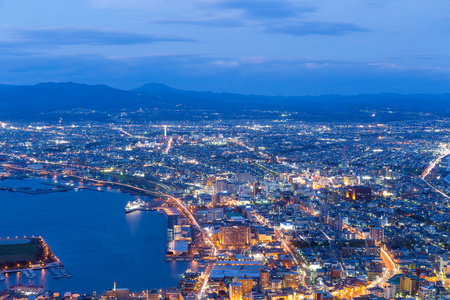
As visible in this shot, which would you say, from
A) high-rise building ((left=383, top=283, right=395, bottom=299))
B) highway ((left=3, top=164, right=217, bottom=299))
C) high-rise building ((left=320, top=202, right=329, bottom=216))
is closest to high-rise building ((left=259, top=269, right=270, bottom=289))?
highway ((left=3, top=164, right=217, bottom=299))

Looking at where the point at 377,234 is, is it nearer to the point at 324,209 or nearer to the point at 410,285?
the point at 324,209

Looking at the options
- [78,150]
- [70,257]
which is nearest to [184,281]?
[70,257]

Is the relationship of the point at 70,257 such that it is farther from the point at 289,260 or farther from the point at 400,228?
the point at 400,228

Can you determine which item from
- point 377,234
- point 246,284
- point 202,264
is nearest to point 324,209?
point 377,234

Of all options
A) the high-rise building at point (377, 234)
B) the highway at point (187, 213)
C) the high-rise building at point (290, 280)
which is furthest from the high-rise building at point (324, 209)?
the high-rise building at point (290, 280)

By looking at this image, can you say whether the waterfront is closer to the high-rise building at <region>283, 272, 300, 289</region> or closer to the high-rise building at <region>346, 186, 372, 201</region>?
the high-rise building at <region>283, 272, 300, 289</region>

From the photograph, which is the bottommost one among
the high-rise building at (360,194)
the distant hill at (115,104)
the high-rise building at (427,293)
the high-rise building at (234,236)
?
the high-rise building at (427,293)

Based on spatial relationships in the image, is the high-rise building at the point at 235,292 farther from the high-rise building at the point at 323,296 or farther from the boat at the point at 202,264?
the boat at the point at 202,264
